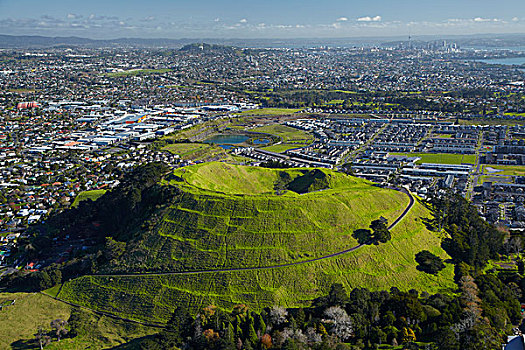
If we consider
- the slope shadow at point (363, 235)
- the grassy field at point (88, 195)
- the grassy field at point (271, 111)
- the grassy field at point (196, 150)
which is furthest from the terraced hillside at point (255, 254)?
the grassy field at point (271, 111)

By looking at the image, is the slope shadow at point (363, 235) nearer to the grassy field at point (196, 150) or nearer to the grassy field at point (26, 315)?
the grassy field at point (26, 315)

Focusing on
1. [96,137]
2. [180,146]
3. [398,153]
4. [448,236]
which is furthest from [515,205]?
[96,137]

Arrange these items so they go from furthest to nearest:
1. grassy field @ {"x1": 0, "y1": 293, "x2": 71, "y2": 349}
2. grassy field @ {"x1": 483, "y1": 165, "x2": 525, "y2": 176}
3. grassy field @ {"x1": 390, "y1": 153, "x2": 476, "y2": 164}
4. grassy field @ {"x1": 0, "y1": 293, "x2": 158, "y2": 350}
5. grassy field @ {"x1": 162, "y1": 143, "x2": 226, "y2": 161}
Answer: grassy field @ {"x1": 162, "y1": 143, "x2": 226, "y2": 161} < grassy field @ {"x1": 390, "y1": 153, "x2": 476, "y2": 164} < grassy field @ {"x1": 483, "y1": 165, "x2": 525, "y2": 176} < grassy field @ {"x1": 0, "y1": 293, "x2": 71, "y2": 349} < grassy field @ {"x1": 0, "y1": 293, "x2": 158, "y2": 350}

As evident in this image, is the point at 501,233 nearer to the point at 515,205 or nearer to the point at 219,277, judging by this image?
the point at 515,205

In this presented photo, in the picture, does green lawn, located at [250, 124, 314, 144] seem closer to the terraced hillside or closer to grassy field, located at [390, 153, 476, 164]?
grassy field, located at [390, 153, 476, 164]

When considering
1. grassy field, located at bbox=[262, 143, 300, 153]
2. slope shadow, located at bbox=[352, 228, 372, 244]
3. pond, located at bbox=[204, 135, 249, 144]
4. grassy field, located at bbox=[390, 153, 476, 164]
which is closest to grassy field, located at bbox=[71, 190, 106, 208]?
grassy field, located at bbox=[262, 143, 300, 153]

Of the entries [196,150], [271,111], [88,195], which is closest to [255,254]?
[88,195]
